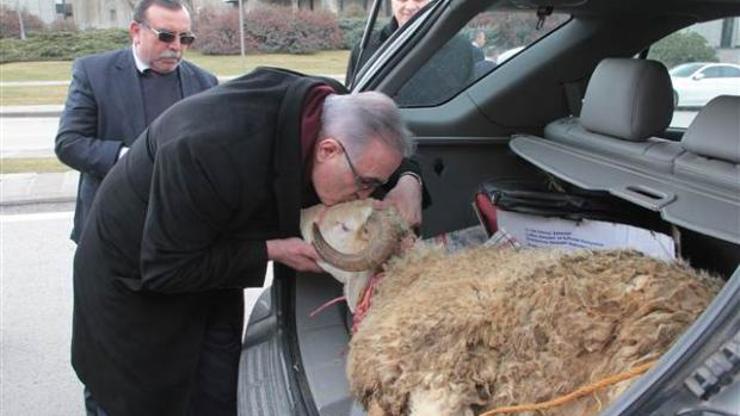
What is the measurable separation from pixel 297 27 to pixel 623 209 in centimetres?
2459

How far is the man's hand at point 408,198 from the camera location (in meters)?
2.25

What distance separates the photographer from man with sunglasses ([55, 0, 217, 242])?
3.17 metres

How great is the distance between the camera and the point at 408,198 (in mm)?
2348

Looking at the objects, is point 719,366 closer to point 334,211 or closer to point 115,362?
point 334,211

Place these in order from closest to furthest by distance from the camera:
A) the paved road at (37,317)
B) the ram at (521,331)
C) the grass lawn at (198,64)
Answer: the ram at (521,331) < the paved road at (37,317) < the grass lawn at (198,64)

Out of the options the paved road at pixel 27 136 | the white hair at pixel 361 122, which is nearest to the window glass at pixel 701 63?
the white hair at pixel 361 122

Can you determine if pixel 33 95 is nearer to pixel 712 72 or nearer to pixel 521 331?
pixel 712 72

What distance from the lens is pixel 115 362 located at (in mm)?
2303

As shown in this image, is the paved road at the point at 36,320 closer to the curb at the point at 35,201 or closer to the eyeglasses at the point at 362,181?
the curb at the point at 35,201

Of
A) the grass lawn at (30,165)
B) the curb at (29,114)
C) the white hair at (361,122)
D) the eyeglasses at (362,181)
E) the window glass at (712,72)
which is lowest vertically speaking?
the curb at (29,114)

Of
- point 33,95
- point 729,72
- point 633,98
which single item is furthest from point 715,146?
point 33,95

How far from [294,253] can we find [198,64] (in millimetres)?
19014

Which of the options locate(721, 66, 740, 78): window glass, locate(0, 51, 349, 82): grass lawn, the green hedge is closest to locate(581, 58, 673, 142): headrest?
locate(721, 66, 740, 78): window glass

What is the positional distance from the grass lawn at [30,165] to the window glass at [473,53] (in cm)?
621
